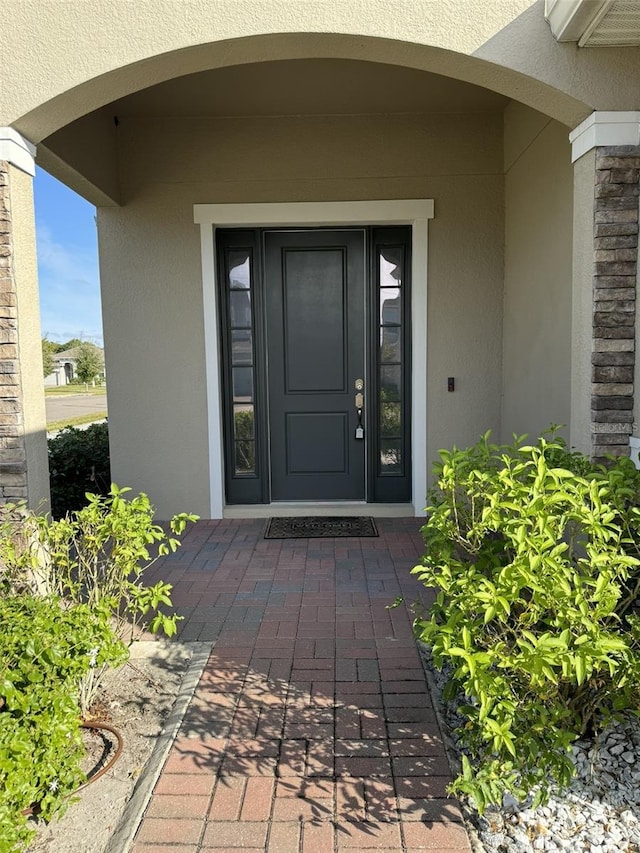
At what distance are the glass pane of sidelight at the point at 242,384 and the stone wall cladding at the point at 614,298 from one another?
2.90 meters

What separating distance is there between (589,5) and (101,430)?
5.60 m

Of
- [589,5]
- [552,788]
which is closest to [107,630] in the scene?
[552,788]

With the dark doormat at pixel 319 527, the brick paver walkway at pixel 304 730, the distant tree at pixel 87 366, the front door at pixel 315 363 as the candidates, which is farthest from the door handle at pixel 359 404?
the distant tree at pixel 87 366

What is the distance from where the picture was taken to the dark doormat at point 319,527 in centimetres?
466

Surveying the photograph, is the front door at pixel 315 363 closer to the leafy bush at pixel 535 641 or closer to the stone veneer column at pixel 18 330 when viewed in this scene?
the stone veneer column at pixel 18 330

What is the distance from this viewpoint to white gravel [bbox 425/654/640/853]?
5.69 ft

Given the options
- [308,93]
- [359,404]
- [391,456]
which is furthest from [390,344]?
[308,93]

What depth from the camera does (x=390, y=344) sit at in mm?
5125

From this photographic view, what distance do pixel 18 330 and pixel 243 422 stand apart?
2.37 m

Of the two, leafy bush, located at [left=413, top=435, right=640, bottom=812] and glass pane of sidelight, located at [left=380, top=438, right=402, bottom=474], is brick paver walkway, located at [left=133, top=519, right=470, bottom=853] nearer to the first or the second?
leafy bush, located at [left=413, top=435, right=640, bottom=812]

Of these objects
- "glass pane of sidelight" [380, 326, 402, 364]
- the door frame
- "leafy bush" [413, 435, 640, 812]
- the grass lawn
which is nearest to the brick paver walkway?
"leafy bush" [413, 435, 640, 812]

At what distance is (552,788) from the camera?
194 cm

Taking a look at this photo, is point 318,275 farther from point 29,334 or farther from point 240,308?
point 29,334

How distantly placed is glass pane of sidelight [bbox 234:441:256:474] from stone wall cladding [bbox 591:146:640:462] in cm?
293
